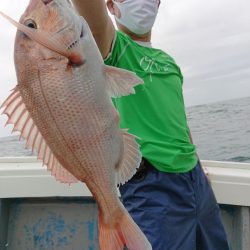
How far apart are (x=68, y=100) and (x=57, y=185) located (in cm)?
187

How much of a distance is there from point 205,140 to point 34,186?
406 inches

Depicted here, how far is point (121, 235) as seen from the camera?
1.56 meters

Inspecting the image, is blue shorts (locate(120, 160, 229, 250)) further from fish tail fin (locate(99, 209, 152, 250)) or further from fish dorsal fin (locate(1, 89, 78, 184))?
fish dorsal fin (locate(1, 89, 78, 184))

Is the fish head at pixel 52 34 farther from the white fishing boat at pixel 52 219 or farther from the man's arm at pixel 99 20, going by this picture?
the white fishing boat at pixel 52 219

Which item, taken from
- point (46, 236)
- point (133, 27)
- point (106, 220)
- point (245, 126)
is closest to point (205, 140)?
point (245, 126)

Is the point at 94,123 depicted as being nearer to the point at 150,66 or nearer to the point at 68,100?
the point at 68,100

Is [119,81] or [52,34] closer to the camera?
[52,34]

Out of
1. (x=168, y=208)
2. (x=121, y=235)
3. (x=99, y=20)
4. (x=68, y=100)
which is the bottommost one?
(x=168, y=208)

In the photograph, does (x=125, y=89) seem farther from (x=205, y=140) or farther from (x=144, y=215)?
(x=205, y=140)

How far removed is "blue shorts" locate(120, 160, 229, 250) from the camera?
207 centimetres

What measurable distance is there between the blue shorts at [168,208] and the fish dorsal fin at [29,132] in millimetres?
714

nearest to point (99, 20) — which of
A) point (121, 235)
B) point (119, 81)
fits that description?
point (119, 81)

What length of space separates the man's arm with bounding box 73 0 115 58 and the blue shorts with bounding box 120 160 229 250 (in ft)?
2.14

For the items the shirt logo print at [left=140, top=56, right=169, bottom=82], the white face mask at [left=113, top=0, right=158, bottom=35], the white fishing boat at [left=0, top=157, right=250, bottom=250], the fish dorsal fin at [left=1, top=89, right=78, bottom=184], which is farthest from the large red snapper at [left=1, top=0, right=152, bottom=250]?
the white fishing boat at [left=0, top=157, right=250, bottom=250]
